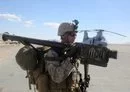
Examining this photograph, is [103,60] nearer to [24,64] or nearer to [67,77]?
[67,77]

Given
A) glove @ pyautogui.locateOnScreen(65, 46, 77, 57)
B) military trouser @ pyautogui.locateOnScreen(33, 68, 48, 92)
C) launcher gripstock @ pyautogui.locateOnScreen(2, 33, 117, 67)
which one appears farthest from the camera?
military trouser @ pyautogui.locateOnScreen(33, 68, 48, 92)

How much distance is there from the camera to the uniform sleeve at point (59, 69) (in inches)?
153

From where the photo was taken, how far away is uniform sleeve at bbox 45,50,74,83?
3.88 metres

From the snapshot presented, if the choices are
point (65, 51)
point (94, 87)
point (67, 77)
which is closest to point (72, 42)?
point (65, 51)

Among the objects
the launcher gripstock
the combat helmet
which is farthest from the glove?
the combat helmet

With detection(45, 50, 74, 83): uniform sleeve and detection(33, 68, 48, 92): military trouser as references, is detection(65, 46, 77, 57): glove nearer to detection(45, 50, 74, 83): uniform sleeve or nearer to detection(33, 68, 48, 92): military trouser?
detection(45, 50, 74, 83): uniform sleeve

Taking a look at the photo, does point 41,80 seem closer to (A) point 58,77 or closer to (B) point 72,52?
(A) point 58,77

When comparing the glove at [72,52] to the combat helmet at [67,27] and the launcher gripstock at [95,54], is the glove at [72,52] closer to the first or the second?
the launcher gripstock at [95,54]

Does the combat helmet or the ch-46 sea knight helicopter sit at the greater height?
the combat helmet

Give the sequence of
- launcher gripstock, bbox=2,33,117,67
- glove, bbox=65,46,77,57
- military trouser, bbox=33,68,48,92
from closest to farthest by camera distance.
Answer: launcher gripstock, bbox=2,33,117,67 < glove, bbox=65,46,77,57 < military trouser, bbox=33,68,48,92

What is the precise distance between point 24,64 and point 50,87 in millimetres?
408

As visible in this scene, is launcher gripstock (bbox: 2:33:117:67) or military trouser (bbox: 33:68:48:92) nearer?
launcher gripstock (bbox: 2:33:117:67)

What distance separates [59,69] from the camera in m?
3.88

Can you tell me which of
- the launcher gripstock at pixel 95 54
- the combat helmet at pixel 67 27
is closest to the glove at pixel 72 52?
the launcher gripstock at pixel 95 54
